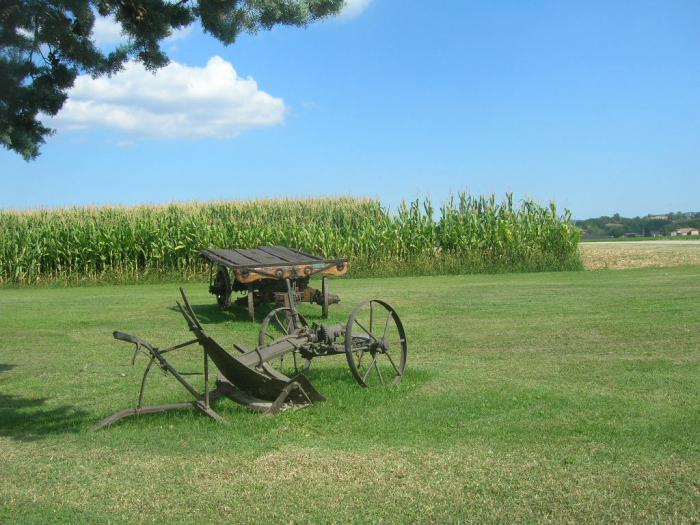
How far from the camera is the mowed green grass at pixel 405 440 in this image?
4.69 meters

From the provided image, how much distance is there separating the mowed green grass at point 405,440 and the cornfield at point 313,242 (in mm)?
11404

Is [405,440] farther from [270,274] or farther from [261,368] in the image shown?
[270,274]

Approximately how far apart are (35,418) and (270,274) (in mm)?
5611

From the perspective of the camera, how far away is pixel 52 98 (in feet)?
22.0

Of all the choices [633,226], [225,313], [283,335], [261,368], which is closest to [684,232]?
[633,226]

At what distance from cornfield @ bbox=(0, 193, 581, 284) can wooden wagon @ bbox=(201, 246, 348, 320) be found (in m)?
8.83

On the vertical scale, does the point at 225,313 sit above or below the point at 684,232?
below

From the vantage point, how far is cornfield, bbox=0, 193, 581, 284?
72.5 feet

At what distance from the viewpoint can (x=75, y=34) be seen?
6.55 meters

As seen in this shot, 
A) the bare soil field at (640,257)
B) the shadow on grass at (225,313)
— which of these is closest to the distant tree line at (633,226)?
the bare soil field at (640,257)

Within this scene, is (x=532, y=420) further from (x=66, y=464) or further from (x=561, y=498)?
(x=66, y=464)

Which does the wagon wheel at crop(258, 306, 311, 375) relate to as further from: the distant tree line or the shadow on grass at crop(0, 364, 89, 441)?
the distant tree line

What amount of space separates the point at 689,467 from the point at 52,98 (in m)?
5.68

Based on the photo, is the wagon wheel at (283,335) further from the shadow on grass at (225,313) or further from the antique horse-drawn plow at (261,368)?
the shadow on grass at (225,313)
